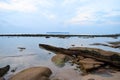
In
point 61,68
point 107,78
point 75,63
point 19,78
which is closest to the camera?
point 19,78

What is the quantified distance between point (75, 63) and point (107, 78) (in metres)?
6.84

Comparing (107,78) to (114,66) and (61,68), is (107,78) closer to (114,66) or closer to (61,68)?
(114,66)

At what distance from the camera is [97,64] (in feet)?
54.9

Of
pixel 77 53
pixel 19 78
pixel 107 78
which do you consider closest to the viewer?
pixel 19 78

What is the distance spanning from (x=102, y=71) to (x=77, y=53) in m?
Result: 6.54

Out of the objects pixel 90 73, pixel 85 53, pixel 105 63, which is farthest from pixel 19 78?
pixel 85 53

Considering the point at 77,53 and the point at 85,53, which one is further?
the point at 77,53

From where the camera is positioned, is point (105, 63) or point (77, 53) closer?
point (105, 63)

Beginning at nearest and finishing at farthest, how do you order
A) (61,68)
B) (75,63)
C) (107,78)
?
1. (107,78)
2. (61,68)
3. (75,63)

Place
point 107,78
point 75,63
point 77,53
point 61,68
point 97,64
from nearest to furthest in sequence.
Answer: point 107,78 < point 97,64 < point 61,68 < point 75,63 < point 77,53

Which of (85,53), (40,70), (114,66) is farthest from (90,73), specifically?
(85,53)

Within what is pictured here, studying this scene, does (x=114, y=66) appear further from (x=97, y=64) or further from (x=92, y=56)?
(x=92, y=56)

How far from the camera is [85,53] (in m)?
20.7

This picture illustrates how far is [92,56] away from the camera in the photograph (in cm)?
1920
